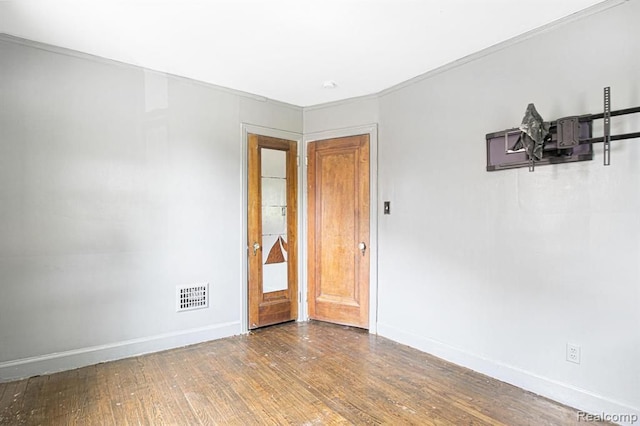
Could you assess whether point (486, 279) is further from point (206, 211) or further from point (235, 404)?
point (206, 211)

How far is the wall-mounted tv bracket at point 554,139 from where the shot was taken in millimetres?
2229

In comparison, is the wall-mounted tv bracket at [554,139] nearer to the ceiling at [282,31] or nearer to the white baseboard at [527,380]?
the ceiling at [282,31]

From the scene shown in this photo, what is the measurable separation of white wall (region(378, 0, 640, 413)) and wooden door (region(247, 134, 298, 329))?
1171mm

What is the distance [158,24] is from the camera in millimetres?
2537

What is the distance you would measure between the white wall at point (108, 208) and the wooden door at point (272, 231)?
19cm

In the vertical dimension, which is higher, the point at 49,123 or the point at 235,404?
the point at 49,123

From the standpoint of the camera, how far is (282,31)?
2.64 meters

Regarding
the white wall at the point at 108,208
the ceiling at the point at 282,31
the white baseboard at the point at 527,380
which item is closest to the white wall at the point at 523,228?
the white baseboard at the point at 527,380

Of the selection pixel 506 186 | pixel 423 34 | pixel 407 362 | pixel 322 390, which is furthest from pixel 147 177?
pixel 506 186

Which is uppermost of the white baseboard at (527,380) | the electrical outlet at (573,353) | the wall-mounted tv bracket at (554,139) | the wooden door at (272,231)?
the wall-mounted tv bracket at (554,139)

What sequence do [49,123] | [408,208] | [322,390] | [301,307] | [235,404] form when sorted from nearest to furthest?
1. [235,404]
2. [322,390]
3. [49,123]
4. [408,208]
5. [301,307]

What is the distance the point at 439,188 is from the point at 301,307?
2.17 meters

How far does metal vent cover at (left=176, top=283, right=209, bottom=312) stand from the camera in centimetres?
352

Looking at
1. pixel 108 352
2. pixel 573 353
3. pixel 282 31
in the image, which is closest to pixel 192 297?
pixel 108 352
